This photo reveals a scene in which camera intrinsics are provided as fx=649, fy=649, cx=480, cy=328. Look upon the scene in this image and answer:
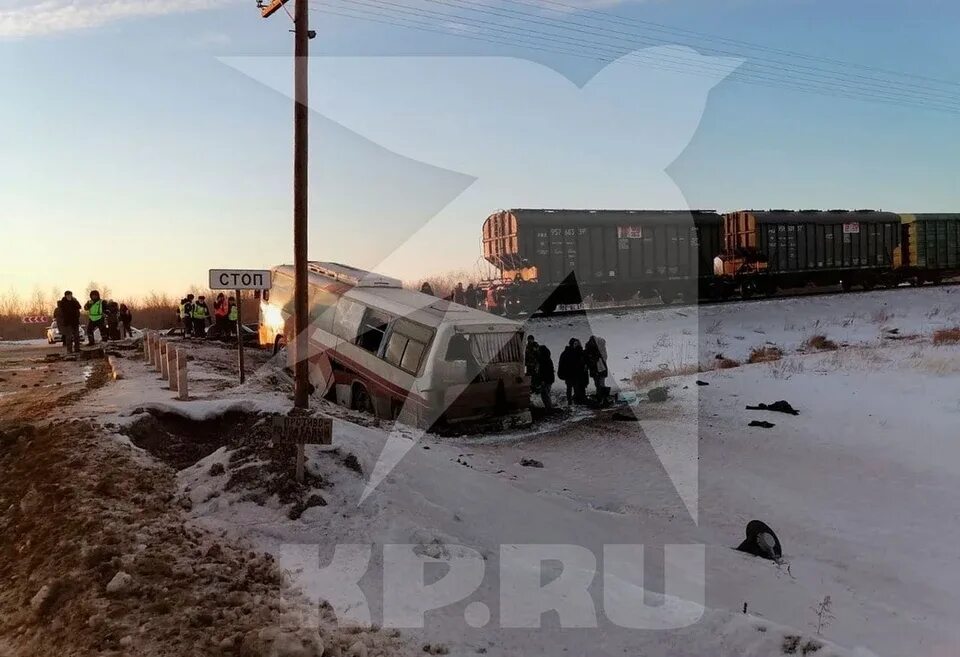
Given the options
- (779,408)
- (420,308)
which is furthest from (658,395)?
(420,308)

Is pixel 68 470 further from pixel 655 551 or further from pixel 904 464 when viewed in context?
pixel 904 464

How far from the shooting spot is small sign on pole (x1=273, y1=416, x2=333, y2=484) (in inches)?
223

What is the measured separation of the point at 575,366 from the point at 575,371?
0.35ft

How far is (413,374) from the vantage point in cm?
1020

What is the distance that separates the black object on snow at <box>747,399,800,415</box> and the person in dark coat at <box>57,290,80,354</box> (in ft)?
52.8

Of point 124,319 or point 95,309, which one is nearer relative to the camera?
point 95,309

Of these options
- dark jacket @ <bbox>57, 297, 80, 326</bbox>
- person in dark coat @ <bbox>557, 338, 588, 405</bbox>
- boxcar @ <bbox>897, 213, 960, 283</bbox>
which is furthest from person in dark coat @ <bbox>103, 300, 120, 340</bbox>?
boxcar @ <bbox>897, 213, 960, 283</bbox>

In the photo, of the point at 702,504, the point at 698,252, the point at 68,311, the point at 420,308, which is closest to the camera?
the point at 702,504

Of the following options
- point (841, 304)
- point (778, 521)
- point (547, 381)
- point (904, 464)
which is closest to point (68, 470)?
point (778, 521)

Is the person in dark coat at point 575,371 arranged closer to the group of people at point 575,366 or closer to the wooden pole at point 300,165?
the group of people at point 575,366

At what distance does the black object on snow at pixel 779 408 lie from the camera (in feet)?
40.5

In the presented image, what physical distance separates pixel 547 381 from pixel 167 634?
32.4 feet

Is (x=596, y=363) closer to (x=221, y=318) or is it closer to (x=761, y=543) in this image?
(x=761, y=543)

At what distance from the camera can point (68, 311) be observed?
54.3 feet
